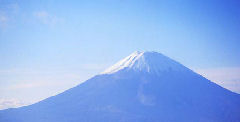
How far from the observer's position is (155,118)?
124 m

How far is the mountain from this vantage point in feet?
413

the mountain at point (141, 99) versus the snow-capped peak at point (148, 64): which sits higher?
the snow-capped peak at point (148, 64)

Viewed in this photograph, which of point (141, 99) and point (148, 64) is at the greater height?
point (148, 64)

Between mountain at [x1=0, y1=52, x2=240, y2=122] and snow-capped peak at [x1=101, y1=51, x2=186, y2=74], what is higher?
snow-capped peak at [x1=101, y1=51, x2=186, y2=74]

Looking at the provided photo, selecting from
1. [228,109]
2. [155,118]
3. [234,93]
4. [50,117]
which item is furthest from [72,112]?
[234,93]

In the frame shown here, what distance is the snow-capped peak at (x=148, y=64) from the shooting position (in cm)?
15638

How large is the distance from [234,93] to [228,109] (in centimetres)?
2068

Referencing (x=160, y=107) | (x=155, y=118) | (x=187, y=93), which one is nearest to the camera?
(x=155, y=118)

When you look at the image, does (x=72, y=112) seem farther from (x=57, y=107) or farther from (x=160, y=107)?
(x=160, y=107)

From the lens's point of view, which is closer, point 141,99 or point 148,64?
point 141,99

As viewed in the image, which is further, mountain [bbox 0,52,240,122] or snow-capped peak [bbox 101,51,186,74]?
snow-capped peak [bbox 101,51,186,74]

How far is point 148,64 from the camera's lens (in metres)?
156

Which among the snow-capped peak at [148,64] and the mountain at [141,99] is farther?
the snow-capped peak at [148,64]

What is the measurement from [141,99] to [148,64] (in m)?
22.6
